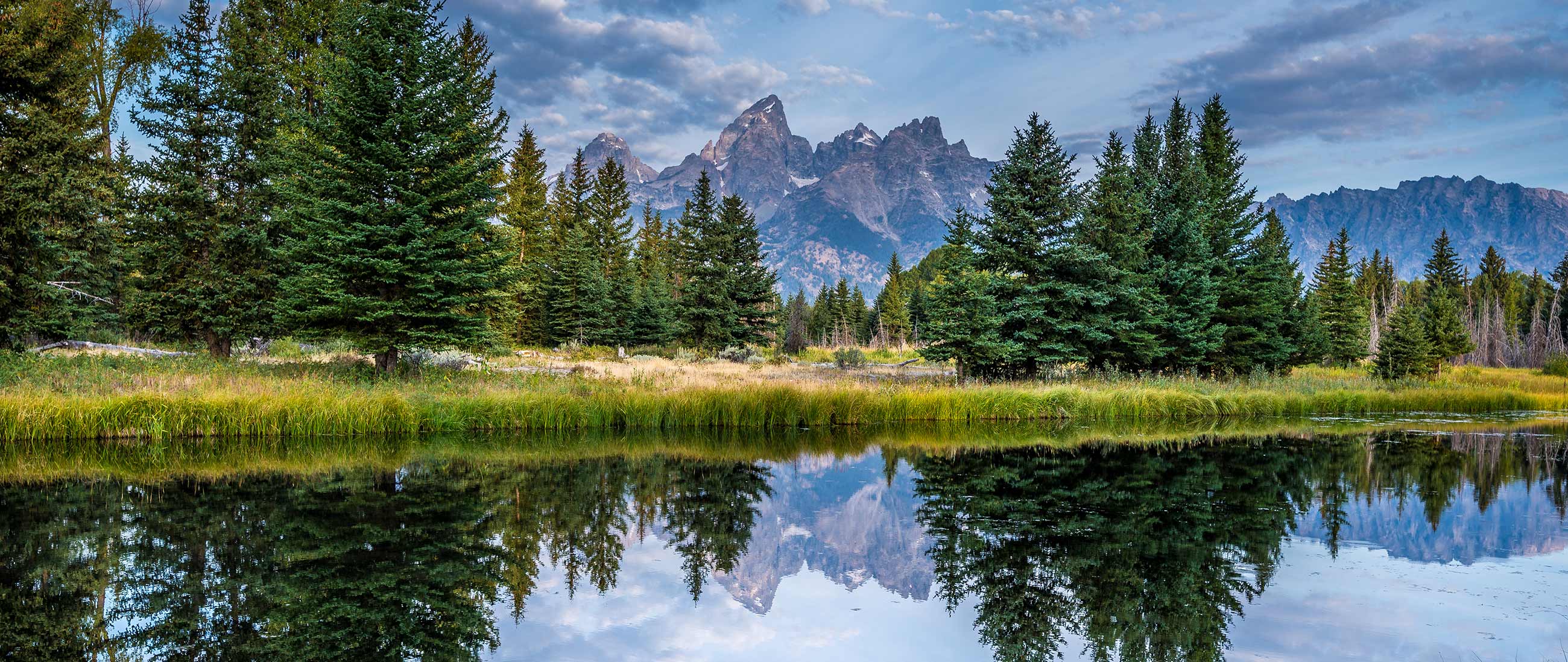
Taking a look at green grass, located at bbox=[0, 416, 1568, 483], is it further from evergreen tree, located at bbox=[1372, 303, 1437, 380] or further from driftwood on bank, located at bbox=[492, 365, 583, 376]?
evergreen tree, located at bbox=[1372, 303, 1437, 380]

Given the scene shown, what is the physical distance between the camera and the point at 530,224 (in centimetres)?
4156

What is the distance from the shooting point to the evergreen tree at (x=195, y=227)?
18.2 metres

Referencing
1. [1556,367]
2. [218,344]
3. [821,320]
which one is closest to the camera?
[218,344]

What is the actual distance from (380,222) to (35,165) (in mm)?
7725

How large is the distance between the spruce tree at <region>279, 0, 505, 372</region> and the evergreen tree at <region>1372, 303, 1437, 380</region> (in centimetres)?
3157

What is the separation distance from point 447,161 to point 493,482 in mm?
11137

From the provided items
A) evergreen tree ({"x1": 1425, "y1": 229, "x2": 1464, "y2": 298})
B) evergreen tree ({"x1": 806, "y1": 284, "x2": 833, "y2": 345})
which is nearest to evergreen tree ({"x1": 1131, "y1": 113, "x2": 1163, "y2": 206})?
evergreen tree ({"x1": 806, "y1": 284, "x2": 833, "y2": 345})

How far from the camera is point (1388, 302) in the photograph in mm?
68750

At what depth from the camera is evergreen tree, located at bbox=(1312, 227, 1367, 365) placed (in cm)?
4056

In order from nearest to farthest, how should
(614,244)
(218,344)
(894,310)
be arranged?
(218,344) < (614,244) < (894,310)

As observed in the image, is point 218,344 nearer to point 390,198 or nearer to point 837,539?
point 390,198

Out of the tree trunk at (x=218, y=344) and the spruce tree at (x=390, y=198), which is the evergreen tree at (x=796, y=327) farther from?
the tree trunk at (x=218, y=344)

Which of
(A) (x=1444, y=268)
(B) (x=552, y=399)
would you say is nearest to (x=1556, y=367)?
(A) (x=1444, y=268)

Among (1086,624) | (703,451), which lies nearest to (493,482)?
(703,451)
